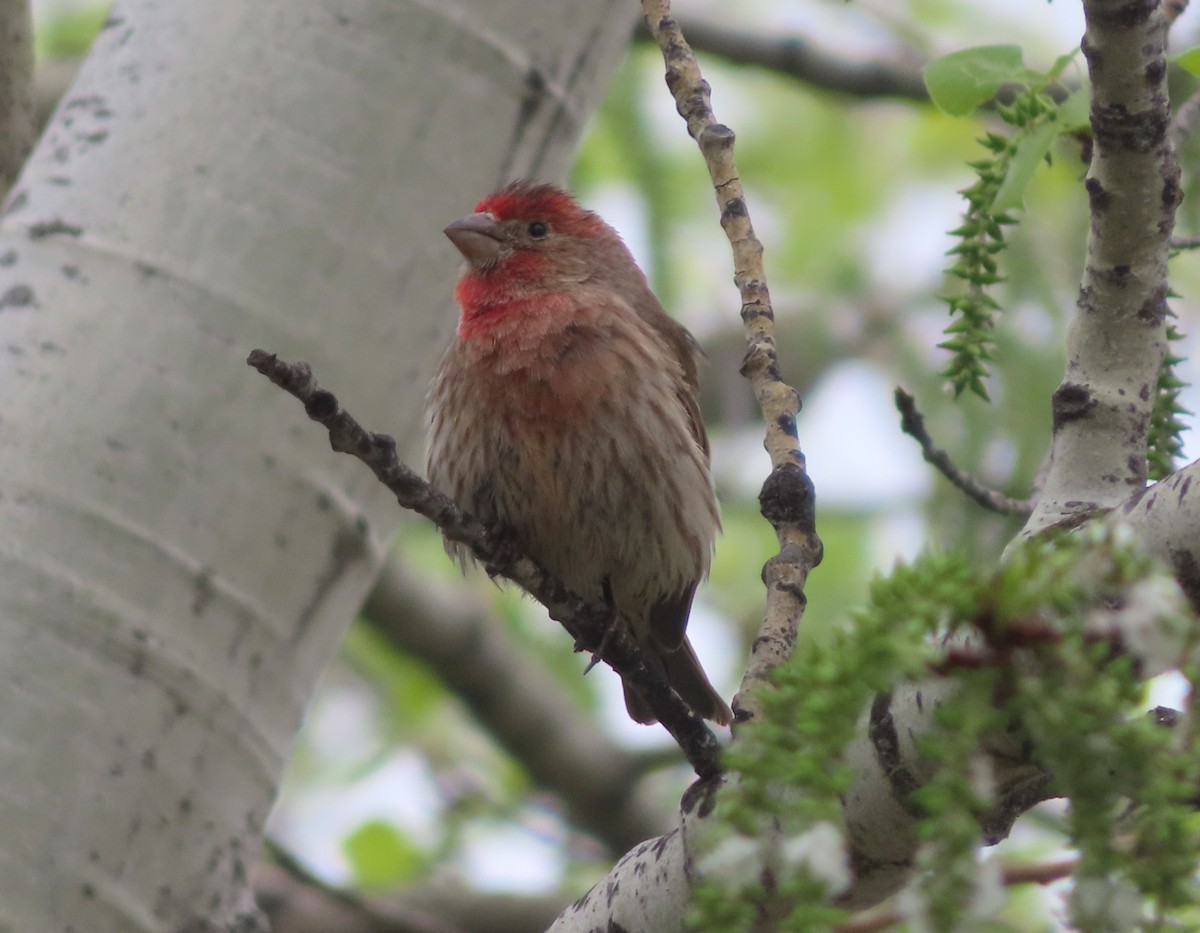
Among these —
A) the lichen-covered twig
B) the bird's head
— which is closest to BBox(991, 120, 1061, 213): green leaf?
the lichen-covered twig

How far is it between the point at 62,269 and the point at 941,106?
1.84 metres

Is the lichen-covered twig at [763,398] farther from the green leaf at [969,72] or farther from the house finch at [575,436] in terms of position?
the house finch at [575,436]

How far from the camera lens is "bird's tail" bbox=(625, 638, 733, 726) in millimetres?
5176

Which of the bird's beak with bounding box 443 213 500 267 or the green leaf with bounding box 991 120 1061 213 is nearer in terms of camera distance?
the green leaf with bounding box 991 120 1061 213

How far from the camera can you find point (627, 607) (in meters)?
4.87

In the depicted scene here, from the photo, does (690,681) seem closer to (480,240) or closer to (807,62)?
(480,240)

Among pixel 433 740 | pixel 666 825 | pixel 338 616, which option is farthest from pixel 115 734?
pixel 433 740

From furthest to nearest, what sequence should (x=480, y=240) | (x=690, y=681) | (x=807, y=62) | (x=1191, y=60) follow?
(x=807, y=62) < (x=690, y=681) < (x=480, y=240) < (x=1191, y=60)

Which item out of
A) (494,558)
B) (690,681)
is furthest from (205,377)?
(690,681)

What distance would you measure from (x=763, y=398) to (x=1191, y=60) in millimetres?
904

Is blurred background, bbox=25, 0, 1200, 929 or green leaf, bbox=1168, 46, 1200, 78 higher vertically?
blurred background, bbox=25, 0, 1200, 929

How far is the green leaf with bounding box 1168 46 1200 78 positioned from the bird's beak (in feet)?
7.15

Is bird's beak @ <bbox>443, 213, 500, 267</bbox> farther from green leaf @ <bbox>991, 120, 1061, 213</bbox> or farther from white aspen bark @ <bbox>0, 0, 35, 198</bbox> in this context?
green leaf @ <bbox>991, 120, 1061, 213</bbox>

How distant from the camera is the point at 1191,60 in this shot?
259 centimetres
